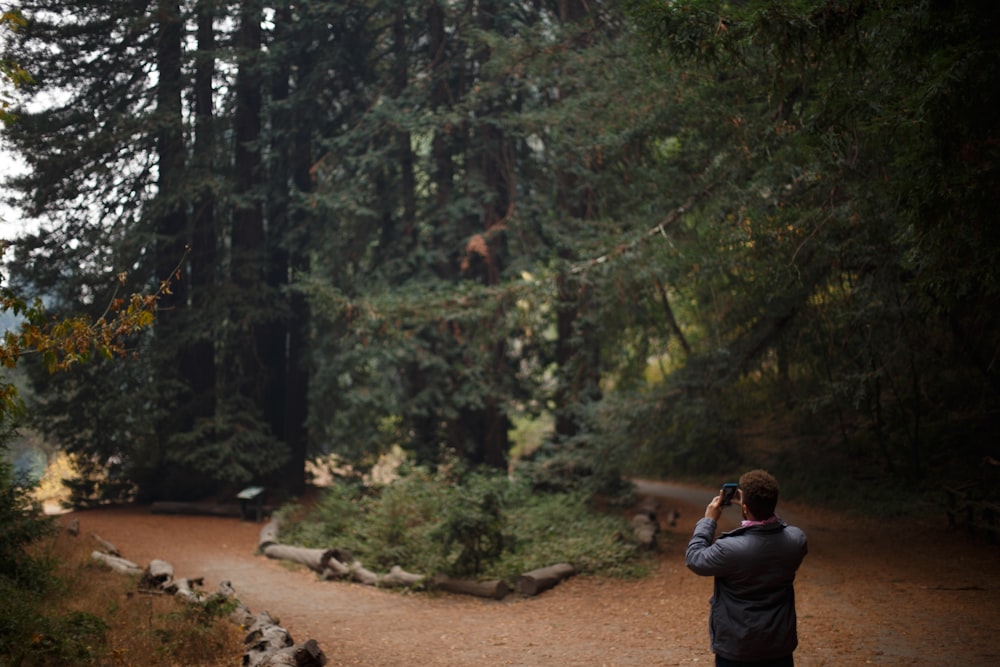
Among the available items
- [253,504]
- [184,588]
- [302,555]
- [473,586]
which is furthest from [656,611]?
[253,504]

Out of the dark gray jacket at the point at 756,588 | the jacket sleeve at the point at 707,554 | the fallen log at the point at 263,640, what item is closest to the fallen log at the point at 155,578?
the fallen log at the point at 263,640

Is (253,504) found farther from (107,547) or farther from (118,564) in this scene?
(118,564)

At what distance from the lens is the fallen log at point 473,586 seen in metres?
10.5

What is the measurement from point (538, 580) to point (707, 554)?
684 cm

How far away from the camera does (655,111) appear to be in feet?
43.2

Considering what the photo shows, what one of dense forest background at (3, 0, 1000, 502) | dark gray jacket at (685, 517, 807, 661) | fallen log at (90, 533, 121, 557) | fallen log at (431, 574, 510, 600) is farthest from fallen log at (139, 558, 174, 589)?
dark gray jacket at (685, 517, 807, 661)

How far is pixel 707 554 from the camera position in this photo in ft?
13.5

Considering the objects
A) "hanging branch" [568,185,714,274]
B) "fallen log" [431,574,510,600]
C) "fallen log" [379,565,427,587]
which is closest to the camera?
"fallen log" [431,574,510,600]

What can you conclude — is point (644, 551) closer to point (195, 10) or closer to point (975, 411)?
point (975, 411)

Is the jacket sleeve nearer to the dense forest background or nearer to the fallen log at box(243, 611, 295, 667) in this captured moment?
the fallen log at box(243, 611, 295, 667)

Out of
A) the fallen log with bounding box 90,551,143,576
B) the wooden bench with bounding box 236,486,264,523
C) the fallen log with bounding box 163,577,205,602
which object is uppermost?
the fallen log with bounding box 163,577,205,602

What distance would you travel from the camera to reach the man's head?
4074 mm

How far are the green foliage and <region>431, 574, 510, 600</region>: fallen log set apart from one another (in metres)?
0.22

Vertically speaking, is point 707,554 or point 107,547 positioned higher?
point 707,554
